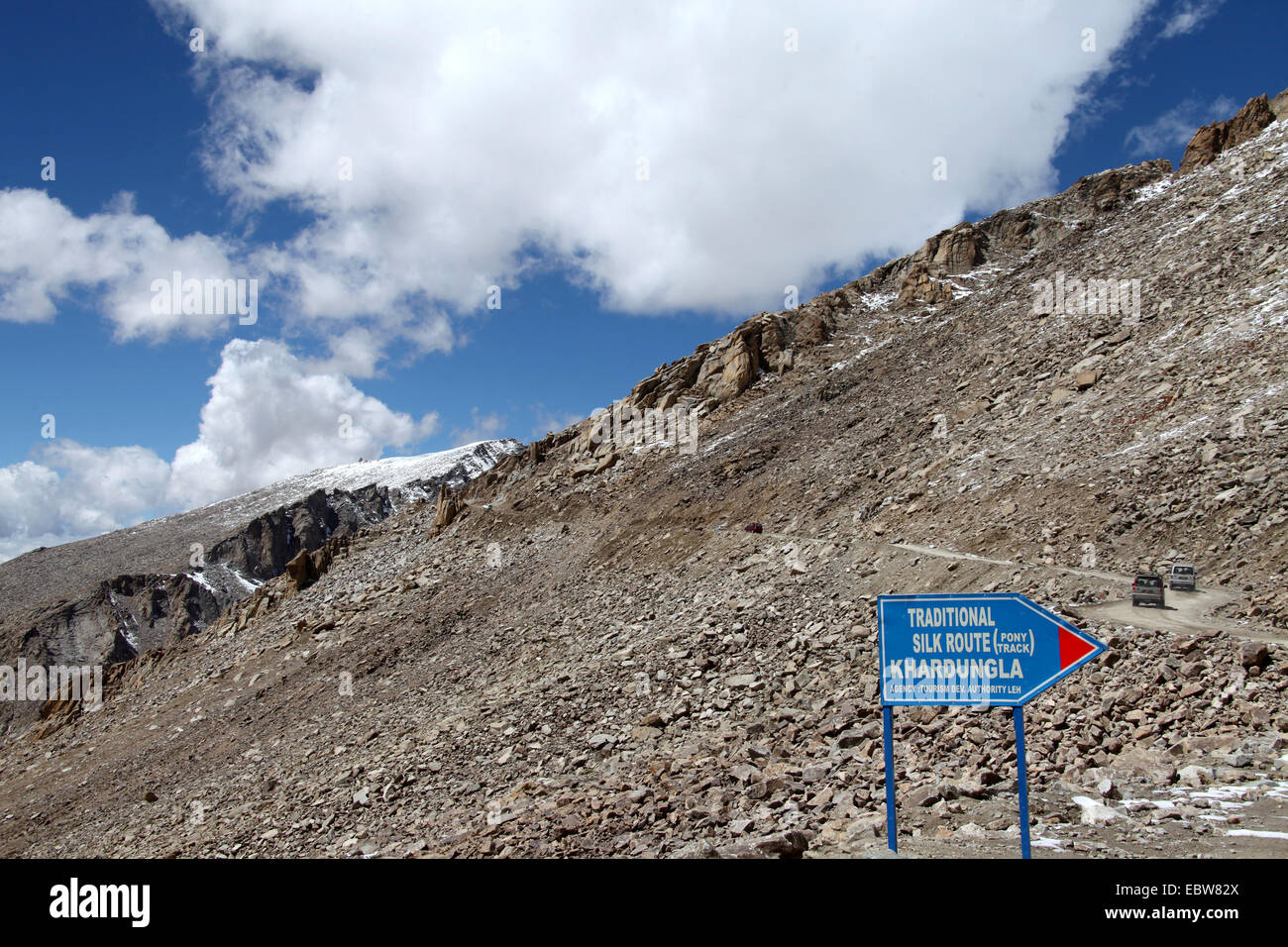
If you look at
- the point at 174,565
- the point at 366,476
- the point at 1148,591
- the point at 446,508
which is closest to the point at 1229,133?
the point at 1148,591

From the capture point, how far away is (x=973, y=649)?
673 cm

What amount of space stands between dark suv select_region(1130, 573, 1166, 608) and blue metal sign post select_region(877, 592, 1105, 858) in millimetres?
10011

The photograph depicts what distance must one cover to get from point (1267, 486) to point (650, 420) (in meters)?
31.0

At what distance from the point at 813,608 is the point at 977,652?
44.6ft

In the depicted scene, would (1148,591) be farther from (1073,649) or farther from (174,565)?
(174,565)

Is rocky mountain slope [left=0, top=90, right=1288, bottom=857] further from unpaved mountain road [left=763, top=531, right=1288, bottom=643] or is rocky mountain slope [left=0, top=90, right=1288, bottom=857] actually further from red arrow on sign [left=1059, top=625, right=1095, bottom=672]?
red arrow on sign [left=1059, top=625, right=1095, bottom=672]

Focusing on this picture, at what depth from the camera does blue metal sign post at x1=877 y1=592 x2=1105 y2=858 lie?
21.2ft

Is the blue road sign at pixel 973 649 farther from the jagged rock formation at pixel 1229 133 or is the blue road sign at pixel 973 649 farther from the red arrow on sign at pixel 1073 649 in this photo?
the jagged rock formation at pixel 1229 133

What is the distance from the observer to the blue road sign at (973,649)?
21.2 ft

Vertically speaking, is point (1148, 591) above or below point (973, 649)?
above

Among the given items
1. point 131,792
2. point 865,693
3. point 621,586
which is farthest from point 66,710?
point 865,693

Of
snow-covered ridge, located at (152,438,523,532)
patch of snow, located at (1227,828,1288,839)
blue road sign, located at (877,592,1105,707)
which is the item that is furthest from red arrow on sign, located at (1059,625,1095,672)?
snow-covered ridge, located at (152,438,523,532)
